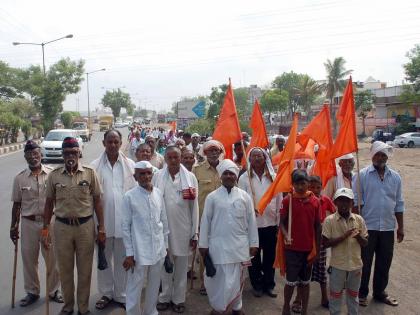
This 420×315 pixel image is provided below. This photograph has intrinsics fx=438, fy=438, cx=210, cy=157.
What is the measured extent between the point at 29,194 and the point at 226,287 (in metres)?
2.36

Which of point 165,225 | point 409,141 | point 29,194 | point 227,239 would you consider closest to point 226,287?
point 227,239

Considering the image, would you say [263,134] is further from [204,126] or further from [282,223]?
[204,126]

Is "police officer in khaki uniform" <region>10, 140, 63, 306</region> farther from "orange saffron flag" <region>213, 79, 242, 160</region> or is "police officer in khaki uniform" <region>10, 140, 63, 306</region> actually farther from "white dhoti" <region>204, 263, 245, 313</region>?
"orange saffron flag" <region>213, 79, 242, 160</region>

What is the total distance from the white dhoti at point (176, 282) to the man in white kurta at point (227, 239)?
456mm

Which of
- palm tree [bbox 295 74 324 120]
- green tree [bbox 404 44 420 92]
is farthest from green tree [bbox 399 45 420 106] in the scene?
palm tree [bbox 295 74 324 120]

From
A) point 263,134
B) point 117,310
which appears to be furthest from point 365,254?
point 117,310

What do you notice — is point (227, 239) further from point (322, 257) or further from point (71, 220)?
point (71, 220)

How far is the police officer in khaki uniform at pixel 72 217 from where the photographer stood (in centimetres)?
431

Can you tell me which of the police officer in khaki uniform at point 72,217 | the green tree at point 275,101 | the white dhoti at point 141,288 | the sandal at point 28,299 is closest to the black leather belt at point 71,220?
the police officer in khaki uniform at point 72,217

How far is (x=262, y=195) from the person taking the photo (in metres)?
5.02

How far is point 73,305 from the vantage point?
15.0 feet

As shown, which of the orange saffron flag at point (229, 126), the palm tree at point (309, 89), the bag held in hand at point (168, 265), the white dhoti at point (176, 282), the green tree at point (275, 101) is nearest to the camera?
the bag held in hand at point (168, 265)

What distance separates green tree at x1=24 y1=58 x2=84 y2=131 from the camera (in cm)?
3972

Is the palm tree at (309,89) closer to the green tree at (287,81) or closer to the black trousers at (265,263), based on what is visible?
the green tree at (287,81)
